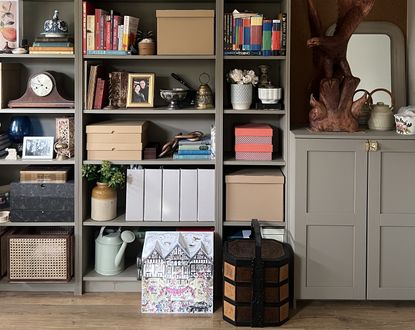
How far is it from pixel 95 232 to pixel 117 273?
34 cm

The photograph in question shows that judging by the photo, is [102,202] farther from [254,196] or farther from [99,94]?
[254,196]

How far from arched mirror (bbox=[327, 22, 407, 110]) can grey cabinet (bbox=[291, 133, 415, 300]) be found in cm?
61

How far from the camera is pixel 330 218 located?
330cm

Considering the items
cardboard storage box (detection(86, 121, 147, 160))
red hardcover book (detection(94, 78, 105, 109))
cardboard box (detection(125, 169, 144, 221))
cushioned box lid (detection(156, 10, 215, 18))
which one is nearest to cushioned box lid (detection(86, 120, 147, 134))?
cardboard storage box (detection(86, 121, 147, 160))

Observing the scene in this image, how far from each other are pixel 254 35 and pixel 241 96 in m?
0.36

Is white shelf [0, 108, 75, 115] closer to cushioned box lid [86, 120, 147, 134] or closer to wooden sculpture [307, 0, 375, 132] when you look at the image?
cushioned box lid [86, 120, 147, 134]

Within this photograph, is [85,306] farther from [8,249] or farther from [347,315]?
[347,315]

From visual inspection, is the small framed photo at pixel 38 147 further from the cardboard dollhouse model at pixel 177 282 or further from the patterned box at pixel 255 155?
the patterned box at pixel 255 155

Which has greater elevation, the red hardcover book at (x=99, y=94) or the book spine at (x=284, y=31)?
the book spine at (x=284, y=31)

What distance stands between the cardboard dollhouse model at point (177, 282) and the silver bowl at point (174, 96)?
34.9 inches

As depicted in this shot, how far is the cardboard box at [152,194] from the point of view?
357 centimetres

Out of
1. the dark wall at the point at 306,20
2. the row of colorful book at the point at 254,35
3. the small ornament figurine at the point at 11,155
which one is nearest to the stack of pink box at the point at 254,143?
the dark wall at the point at 306,20

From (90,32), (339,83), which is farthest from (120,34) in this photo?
(339,83)

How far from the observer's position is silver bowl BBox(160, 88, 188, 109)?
3.57m
